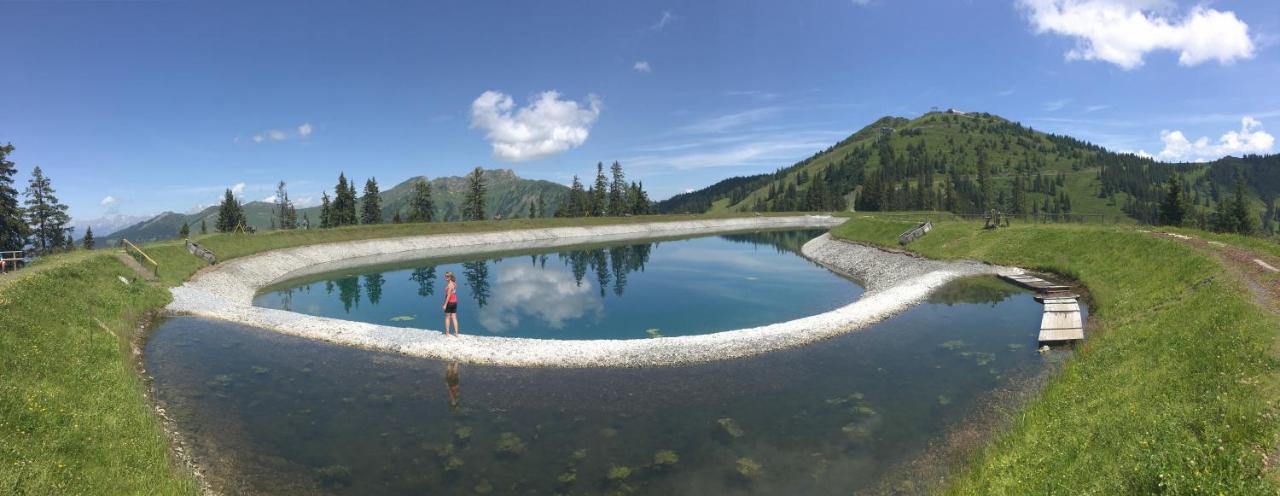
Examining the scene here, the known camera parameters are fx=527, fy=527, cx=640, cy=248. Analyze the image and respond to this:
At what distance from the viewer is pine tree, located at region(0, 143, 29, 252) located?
60.0 metres

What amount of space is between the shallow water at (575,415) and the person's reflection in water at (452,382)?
0.12 metres

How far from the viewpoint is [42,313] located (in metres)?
21.0

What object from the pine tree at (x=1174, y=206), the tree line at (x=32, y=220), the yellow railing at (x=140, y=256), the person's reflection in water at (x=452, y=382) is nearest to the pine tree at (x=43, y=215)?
the tree line at (x=32, y=220)

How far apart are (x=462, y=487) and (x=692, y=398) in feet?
28.6

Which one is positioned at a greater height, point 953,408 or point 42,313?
point 42,313

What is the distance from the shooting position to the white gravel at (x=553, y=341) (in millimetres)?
24227

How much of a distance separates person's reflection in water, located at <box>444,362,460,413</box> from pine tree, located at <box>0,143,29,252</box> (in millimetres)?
73538

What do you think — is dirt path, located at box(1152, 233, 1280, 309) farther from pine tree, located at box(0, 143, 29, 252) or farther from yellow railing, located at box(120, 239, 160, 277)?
pine tree, located at box(0, 143, 29, 252)

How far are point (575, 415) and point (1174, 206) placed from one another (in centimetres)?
11105

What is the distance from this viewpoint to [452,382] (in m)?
21.0

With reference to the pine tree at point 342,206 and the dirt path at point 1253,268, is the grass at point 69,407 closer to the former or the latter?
the dirt path at point 1253,268

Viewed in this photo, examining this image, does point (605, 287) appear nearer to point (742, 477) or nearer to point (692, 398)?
point (692, 398)

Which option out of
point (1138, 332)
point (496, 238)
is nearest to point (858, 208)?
point (496, 238)

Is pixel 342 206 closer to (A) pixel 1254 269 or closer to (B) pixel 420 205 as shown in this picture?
(B) pixel 420 205
